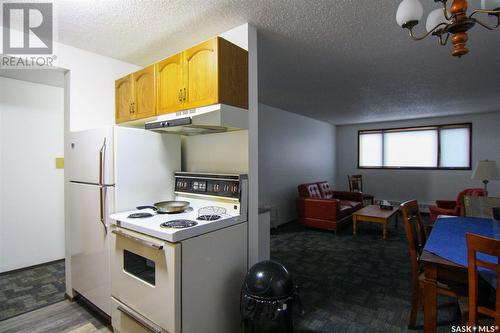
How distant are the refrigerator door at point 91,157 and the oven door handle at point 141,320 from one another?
36.4 inches

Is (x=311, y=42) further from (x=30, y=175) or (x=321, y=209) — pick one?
(x=30, y=175)

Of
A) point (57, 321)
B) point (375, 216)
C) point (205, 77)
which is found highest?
point (205, 77)

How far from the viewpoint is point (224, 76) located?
1712 millimetres

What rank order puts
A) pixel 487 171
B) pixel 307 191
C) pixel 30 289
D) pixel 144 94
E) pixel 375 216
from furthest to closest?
1. pixel 307 191
2. pixel 375 216
3. pixel 487 171
4. pixel 30 289
5. pixel 144 94

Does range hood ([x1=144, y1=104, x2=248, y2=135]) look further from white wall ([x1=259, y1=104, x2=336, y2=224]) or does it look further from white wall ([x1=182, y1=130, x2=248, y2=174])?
white wall ([x1=259, y1=104, x2=336, y2=224])

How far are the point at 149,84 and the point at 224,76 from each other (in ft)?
2.73

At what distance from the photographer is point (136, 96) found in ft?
7.45

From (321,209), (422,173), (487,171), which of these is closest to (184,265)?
(321,209)

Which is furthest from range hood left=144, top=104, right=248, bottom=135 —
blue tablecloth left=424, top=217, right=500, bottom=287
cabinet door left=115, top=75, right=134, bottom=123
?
blue tablecloth left=424, top=217, right=500, bottom=287

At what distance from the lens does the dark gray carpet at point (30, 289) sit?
2.26 m

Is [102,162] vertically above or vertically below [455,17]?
below

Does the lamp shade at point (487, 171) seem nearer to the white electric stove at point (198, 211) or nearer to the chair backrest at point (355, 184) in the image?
the chair backrest at point (355, 184)

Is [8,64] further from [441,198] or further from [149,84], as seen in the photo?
[441,198]

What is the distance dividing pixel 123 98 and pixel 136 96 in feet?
0.80
